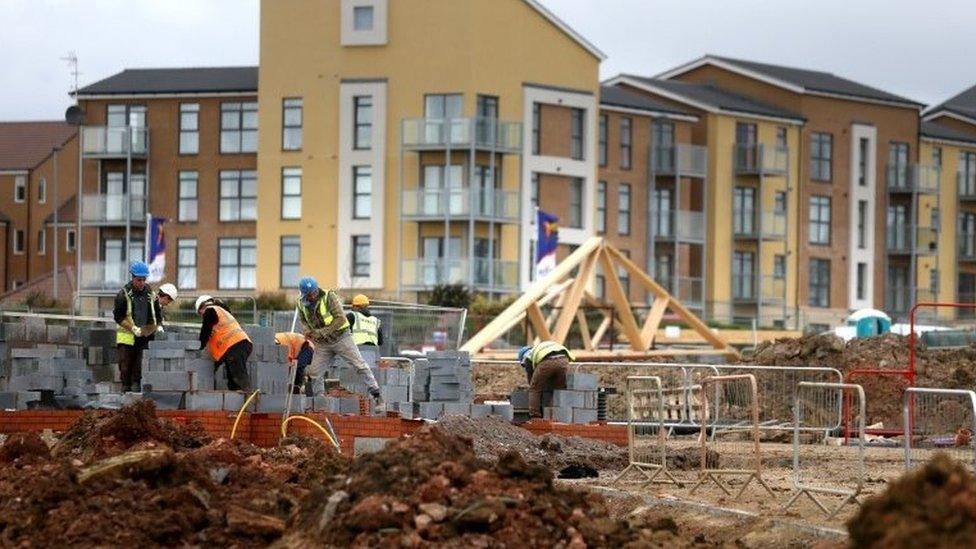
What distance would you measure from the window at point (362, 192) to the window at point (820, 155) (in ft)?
66.9

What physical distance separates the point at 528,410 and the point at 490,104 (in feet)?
138

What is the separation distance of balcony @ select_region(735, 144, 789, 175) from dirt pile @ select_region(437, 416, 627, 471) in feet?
181

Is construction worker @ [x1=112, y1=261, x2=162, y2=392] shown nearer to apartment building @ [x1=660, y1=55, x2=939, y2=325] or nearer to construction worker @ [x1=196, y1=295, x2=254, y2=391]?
construction worker @ [x1=196, y1=295, x2=254, y2=391]

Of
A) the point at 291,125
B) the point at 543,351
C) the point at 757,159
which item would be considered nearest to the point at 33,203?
the point at 291,125

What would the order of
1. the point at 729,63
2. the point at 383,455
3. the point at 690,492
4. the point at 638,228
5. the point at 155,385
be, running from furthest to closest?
the point at 729,63, the point at 638,228, the point at 155,385, the point at 690,492, the point at 383,455

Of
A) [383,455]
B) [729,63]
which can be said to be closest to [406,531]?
[383,455]

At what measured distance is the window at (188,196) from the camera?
7219 cm

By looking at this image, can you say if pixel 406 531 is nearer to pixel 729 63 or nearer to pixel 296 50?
pixel 296 50

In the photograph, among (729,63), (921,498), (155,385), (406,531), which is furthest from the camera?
(729,63)

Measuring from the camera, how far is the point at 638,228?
248ft

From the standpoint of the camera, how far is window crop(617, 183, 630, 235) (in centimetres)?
7519

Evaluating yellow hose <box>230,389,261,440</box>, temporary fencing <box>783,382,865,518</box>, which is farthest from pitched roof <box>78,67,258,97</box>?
yellow hose <box>230,389,261,440</box>

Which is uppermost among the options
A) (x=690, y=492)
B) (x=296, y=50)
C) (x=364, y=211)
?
(x=296, y=50)

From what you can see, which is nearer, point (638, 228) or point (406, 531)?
point (406, 531)
